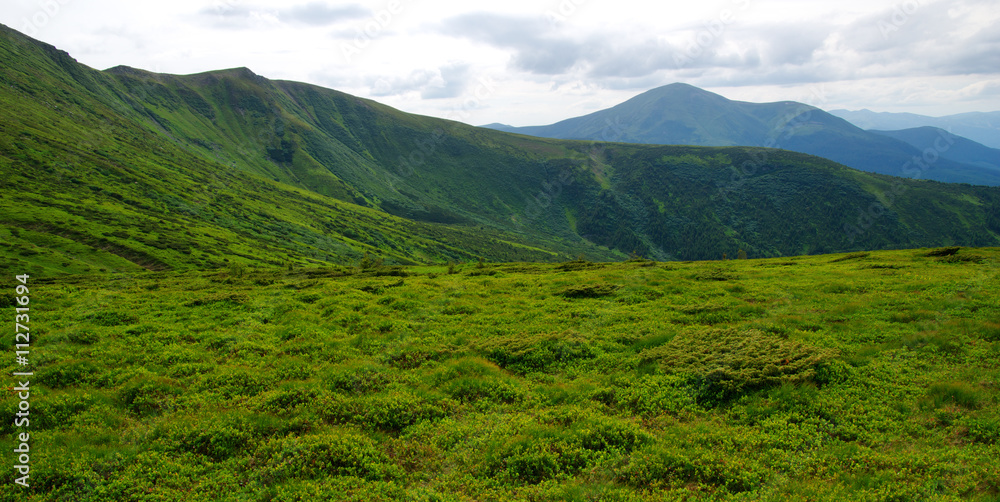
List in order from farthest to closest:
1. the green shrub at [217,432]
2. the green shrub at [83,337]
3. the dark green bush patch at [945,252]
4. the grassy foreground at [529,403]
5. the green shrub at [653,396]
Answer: the dark green bush patch at [945,252], the green shrub at [83,337], the green shrub at [653,396], the green shrub at [217,432], the grassy foreground at [529,403]

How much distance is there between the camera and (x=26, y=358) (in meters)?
17.1

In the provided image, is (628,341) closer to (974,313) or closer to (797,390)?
(797,390)

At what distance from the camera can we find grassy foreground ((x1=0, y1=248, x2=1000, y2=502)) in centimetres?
1045

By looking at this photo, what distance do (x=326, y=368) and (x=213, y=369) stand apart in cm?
442

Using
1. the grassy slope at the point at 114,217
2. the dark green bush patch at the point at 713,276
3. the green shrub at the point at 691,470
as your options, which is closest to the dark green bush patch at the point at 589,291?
the dark green bush patch at the point at 713,276

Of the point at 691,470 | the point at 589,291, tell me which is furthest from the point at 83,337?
the point at 589,291

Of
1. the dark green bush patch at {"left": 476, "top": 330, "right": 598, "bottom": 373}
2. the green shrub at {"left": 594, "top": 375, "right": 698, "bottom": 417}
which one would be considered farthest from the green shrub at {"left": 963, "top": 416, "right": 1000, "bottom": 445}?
the dark green bush patch at {"left": 476, "top": 330, "right": 598, "bottom": 373}

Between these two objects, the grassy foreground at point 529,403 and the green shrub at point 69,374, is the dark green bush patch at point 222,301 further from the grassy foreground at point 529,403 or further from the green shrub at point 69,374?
the green shrub at point 69,374

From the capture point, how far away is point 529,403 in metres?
14.6

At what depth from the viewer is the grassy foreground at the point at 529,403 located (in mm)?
10445

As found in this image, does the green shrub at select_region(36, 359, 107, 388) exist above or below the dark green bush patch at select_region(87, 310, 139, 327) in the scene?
above

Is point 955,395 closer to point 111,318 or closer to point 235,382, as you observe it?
point 235,382

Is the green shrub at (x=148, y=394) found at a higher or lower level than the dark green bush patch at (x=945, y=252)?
lower

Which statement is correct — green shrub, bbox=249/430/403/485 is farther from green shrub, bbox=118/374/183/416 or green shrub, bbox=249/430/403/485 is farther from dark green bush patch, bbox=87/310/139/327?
dark green bush patch, bbox=87/310/139/327
